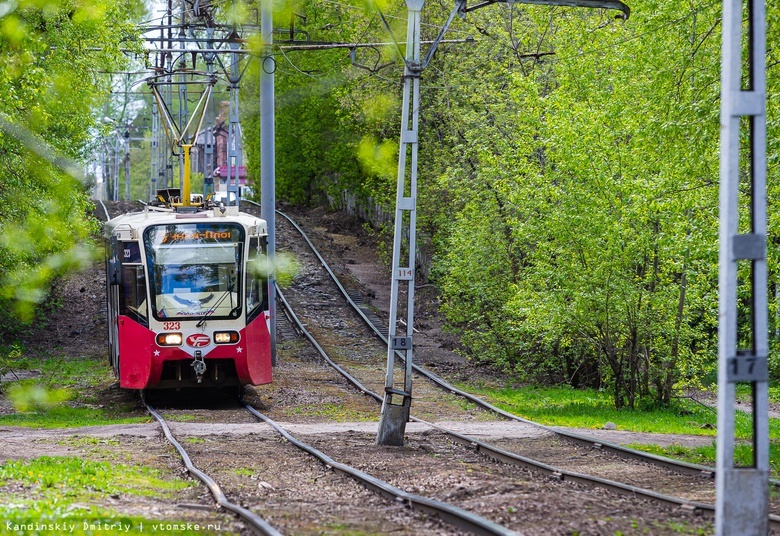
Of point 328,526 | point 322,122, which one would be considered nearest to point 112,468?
point 328,526

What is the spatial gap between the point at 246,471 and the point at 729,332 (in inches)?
266

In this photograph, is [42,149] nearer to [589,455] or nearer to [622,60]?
[622,60]

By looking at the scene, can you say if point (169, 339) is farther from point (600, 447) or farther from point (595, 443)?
point (600, 447)

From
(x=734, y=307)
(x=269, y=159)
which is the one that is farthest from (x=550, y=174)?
(x=734, y=307)

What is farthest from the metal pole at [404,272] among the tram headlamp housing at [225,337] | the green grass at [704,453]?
the tram headlamp housing at [225,337]

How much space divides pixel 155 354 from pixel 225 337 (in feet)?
4.08

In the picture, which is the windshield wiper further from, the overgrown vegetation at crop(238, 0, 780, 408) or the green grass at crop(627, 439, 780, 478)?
the green grass at crop(627, 439, 780, 478)

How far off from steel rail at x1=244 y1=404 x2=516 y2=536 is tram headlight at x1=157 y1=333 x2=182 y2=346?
576 centimetres

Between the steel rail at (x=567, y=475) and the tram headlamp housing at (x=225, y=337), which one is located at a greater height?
the tram headlamp housing at (x=225, y=337)

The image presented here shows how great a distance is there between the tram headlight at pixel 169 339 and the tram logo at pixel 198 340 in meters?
0.17

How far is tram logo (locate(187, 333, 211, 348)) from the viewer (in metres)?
19.6

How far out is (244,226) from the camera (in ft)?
65.3

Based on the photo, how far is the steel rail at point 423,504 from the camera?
28.9 ft

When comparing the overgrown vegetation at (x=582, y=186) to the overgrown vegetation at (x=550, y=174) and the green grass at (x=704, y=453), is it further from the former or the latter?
the green grass at (x=704, y=453)
